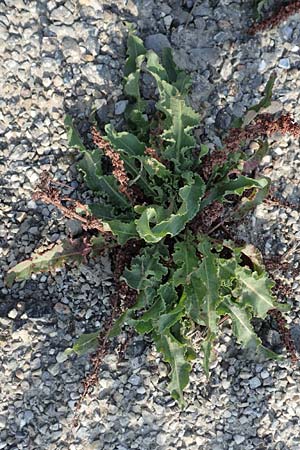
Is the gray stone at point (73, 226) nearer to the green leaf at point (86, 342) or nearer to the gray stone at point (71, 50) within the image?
the green leaf at point (86, 342)

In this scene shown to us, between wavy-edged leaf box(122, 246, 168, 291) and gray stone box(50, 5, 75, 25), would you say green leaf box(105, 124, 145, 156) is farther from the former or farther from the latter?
gray stone box(50, 5, 75, 25)

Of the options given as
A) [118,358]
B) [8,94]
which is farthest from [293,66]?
[118,358]

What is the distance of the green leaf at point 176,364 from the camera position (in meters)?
3.70

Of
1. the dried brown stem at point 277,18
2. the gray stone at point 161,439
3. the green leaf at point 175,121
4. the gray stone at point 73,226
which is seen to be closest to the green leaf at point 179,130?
the green leaf at point 175,121

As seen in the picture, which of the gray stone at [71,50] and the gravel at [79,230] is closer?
the gravel at [79,230]

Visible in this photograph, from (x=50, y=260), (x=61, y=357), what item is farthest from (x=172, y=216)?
(x=61, y=357)

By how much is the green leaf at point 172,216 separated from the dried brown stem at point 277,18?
1.14 metres

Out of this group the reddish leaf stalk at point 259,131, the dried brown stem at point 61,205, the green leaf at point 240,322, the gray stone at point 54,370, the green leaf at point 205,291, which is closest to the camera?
the reddish leaf stalk at point 259,131

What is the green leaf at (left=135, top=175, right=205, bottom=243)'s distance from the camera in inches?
133

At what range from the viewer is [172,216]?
3.43m

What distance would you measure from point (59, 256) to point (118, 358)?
66 cm

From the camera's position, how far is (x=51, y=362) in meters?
3.89

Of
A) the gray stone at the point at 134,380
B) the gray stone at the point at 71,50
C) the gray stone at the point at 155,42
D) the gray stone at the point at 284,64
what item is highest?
the gray stone at the point at 71,50

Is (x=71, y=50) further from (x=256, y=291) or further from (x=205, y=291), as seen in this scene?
(x=256, y=291)
